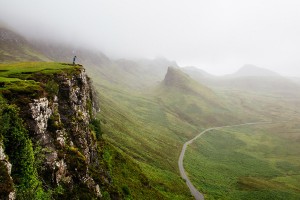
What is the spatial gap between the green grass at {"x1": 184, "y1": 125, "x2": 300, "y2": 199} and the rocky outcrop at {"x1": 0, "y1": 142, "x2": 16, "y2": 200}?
70.6m

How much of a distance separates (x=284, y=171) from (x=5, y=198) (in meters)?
141

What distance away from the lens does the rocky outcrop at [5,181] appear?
25.9 meters

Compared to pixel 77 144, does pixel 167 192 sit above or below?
below

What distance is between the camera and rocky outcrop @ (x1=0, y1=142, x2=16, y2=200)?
25.9 metres

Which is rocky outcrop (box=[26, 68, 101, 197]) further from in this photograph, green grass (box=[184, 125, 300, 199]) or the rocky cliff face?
green grass (box=[184, 125, 300, 199])

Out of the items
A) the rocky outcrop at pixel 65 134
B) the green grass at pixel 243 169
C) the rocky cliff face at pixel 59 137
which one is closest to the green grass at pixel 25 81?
the rocky cliff face at pixel 59 137

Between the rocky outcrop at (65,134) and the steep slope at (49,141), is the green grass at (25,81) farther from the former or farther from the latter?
the rocky outcrop at (65,134)

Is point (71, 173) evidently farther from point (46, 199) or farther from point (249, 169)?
point (249, 169)

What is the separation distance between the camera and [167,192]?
77562 millimetres

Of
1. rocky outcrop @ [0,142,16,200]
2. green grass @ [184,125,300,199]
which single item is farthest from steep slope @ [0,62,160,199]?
green grass @ [184,125,300,199]

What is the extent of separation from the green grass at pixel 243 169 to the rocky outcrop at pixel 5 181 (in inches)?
2780

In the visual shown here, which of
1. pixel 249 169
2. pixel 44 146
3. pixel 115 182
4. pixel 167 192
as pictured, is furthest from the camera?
pixel 249 169

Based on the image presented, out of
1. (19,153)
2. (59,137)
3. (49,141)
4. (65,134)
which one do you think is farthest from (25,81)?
(19,153)

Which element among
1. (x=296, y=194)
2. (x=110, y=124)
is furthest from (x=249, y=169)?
(x=110, y=124)
